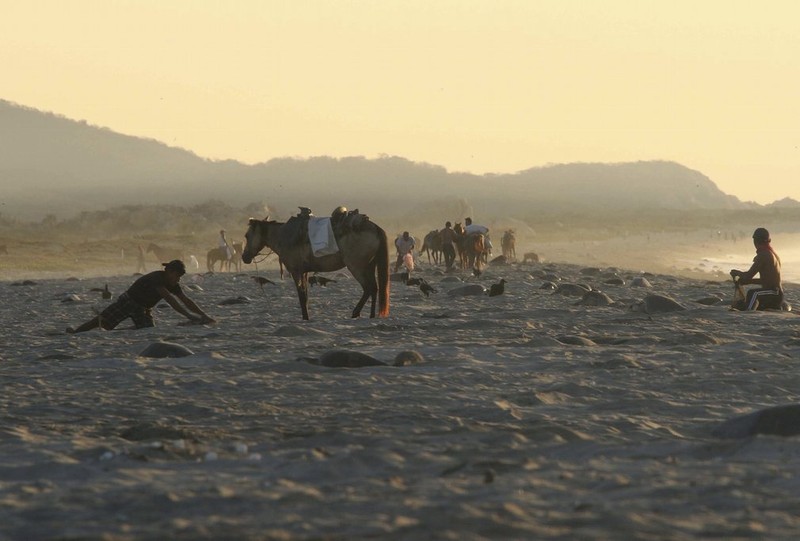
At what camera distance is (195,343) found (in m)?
13.0

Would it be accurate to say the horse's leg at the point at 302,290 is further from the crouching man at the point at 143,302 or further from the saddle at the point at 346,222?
the crouching man at the point at 143,302

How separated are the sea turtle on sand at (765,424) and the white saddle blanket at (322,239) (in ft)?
31.8

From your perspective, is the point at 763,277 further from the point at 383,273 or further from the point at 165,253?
the point at 165,253

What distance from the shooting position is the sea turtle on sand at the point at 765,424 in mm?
7180

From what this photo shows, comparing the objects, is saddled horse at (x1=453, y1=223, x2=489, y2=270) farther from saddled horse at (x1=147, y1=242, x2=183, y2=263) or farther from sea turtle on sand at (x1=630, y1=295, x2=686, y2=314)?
saddled horse at (x1=147, y1=242, x2=183, y2=263)

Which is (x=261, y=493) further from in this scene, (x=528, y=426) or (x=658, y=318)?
(x=658, y=318)

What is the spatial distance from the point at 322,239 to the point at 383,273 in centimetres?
105

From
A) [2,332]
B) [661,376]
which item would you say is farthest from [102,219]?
[661,376]

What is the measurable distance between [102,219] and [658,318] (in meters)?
90.4

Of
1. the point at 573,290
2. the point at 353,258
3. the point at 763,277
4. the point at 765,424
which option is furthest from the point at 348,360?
the point at 573,290

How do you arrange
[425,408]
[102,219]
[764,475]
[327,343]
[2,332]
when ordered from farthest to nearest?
[102,219], [2,332], [327,343], [425,408], [764,475]

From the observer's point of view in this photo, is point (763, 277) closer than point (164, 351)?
No

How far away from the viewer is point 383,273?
16.3 m

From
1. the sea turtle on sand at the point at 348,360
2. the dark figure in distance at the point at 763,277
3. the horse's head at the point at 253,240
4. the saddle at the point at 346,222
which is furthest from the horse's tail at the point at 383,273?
the sea turtle on sand at the point at 348,360
